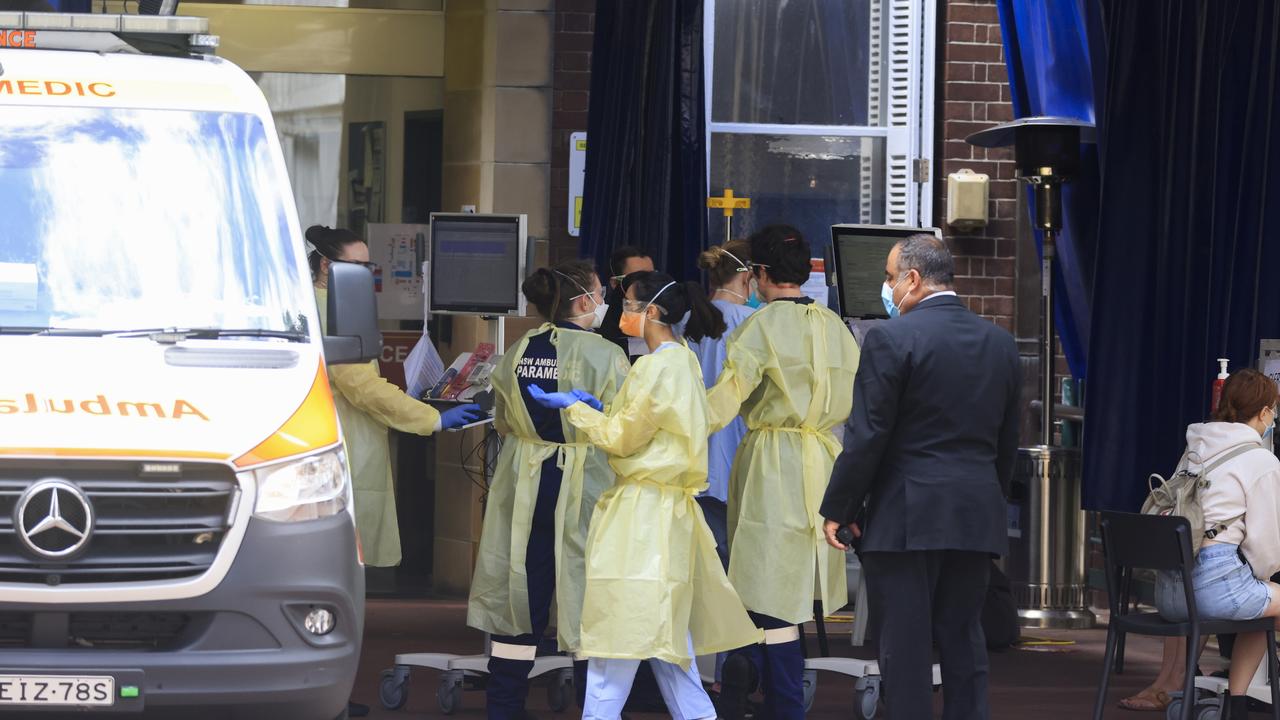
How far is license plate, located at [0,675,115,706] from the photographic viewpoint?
482 centimetres

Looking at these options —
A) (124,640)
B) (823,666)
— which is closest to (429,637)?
(823,666)

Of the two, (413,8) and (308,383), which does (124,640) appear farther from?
(413,8)

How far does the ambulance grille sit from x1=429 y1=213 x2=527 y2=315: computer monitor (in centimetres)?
410

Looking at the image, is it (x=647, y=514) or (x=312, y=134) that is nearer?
(x=647, y=514)

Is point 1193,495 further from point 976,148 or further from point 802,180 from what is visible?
point 802,180

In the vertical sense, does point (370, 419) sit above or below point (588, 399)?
below

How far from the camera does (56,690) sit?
4824mm

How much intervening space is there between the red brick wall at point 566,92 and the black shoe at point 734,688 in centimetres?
387

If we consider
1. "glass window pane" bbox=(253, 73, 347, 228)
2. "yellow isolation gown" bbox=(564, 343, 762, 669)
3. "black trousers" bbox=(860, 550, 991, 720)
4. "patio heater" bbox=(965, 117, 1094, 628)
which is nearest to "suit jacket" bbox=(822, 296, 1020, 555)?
"black trousers" bbox=(860, 550, 991, 720)

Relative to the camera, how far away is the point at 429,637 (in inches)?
384

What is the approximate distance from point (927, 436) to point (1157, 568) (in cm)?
158

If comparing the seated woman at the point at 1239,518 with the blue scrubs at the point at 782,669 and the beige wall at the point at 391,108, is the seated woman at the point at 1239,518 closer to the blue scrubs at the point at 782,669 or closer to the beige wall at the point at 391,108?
the blue scrubs at the point at 782,669

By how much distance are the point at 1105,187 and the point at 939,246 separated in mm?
2435

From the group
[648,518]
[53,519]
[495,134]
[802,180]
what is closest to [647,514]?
[648,518]
